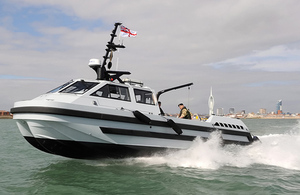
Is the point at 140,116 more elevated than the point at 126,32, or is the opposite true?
the point at 126,32

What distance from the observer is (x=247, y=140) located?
11.0 metres

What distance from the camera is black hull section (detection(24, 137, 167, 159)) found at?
6969mm

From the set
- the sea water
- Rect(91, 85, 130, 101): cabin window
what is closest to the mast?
Rect(91, 85, 130, 101): cabin window

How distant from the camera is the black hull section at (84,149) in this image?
6969 millimetres

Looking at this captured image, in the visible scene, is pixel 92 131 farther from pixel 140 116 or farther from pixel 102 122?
pixel 140 116

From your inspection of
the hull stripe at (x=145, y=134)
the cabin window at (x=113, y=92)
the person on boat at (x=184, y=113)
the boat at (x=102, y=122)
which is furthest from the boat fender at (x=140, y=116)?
the person on boat at (x=184, y=113)

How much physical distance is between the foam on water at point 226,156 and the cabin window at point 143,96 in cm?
174

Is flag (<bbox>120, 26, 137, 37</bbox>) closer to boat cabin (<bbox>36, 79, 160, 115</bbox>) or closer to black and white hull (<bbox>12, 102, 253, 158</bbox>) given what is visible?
boat cabin (<bbox>36, 79, 160, 115</bbox>)

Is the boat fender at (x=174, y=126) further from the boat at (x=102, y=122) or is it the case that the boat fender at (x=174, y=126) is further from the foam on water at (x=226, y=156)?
the foam on water at (x=226, y=156)

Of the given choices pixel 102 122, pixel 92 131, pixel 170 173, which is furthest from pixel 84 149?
pixel 170 173

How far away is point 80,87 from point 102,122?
1266mm

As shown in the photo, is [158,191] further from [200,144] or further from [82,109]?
[200,144]

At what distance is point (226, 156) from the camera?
938 cm

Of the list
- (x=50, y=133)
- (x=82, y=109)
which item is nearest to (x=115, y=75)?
(x=82, y=109)
